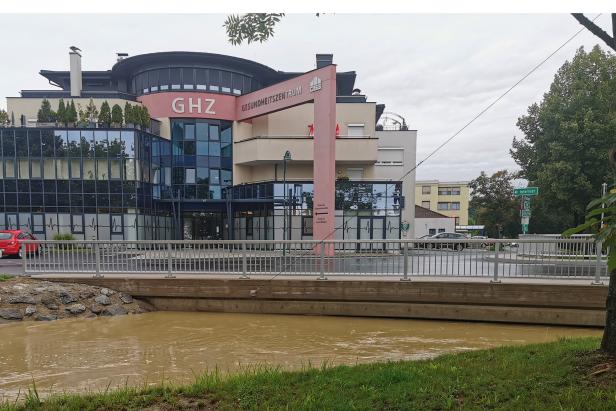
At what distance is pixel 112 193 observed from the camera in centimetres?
2566

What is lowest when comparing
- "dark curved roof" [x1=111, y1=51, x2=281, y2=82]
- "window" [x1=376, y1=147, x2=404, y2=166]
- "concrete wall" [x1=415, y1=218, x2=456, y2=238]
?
"concrete wall" [x1=415, y1=218, x2=456, y2=238]

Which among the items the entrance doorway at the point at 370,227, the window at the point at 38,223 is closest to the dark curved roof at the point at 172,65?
the window at the point at 38,223

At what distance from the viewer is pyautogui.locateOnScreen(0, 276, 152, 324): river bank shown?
873 centimetres

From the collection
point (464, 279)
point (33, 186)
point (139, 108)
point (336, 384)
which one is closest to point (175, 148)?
point (139, 108)

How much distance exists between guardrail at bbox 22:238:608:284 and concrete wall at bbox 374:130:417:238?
21.9 metres

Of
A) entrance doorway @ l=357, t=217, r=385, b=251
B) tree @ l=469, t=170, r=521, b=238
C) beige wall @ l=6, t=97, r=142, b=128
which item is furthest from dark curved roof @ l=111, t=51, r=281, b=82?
tree @ l=469, t=170, r=521, b=238

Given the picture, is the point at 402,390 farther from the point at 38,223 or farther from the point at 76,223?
the point at 38,223

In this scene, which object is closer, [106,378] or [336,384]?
[336,384]

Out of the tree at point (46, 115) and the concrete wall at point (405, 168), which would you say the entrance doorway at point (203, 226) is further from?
the concrete wall at point (405, 168)

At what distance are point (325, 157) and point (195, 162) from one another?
13.2 metres

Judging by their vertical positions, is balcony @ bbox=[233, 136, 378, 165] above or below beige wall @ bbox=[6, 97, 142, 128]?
below

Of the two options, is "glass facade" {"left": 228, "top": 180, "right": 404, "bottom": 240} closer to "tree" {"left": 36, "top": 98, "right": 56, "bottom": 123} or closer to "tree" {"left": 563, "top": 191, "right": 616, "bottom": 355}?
"tree" {"left": 36, "top": 98, "right": 56, "bottom": 123}

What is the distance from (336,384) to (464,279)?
19.9 feet

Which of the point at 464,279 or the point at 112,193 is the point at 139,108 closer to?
the point at 112,193
